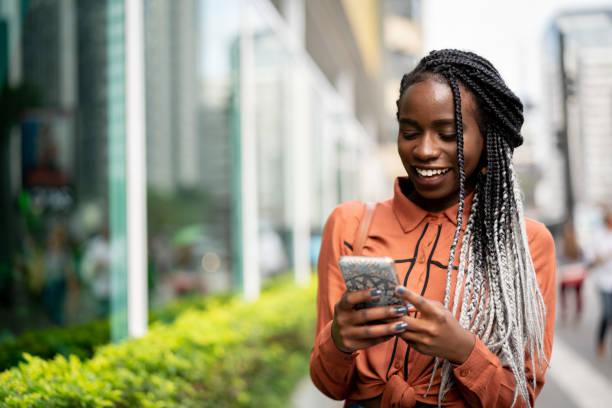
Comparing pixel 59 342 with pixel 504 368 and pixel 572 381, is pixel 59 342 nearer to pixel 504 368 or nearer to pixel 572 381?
pixel 504 368

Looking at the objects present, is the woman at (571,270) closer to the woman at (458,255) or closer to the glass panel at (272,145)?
the glass panel at (272,145)

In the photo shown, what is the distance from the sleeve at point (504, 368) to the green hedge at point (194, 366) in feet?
4.78

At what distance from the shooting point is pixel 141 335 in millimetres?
3832

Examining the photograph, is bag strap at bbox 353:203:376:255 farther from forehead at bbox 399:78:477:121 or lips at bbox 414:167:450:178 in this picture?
forehead at bbox 399:78:477:121

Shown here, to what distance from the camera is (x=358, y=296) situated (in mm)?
1331

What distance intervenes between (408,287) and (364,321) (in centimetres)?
32

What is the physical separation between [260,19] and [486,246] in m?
5.60

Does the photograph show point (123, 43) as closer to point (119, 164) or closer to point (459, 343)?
point (119, 164)

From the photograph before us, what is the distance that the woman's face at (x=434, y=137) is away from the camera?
60.8 inches

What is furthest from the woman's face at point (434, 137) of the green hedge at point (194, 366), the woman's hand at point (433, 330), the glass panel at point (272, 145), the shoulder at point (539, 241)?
the glass panel at point (272, 145)

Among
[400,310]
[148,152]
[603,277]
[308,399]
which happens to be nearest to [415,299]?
[400,310]

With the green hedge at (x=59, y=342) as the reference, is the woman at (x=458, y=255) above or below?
above

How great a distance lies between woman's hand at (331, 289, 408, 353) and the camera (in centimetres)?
133

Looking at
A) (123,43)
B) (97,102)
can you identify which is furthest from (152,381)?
(97,102)
